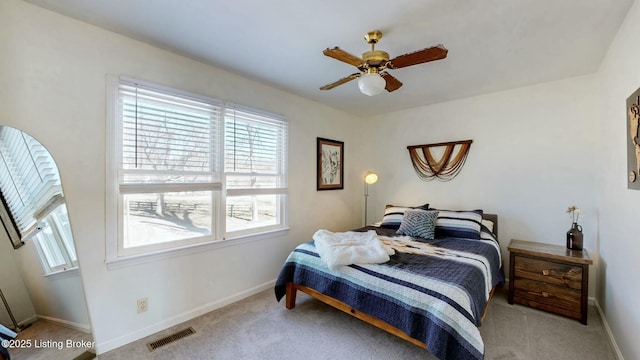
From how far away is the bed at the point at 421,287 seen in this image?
62.2 inches

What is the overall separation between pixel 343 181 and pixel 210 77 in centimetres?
249

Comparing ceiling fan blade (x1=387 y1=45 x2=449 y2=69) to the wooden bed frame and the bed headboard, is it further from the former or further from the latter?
the bed headboard

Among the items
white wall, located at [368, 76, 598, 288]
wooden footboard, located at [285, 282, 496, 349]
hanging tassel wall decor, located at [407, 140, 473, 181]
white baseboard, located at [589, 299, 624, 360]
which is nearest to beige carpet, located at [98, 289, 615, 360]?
white baseboard, located at [589, 299, 624, 360]

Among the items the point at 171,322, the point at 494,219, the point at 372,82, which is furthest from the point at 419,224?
the point at 171,322

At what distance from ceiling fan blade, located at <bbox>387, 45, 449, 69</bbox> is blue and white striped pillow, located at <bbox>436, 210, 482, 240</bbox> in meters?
2.01

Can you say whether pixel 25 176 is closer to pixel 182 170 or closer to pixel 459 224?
pixel 182 170

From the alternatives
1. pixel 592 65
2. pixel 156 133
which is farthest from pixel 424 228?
pixel 156 133

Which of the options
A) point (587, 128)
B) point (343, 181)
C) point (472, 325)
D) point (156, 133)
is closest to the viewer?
point (472, 325)

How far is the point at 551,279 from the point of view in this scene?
250 centimetres

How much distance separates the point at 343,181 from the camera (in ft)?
14.1

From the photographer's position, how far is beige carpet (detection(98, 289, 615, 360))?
195cm

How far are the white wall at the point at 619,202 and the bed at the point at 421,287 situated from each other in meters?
0.79

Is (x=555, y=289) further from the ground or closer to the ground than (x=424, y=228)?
closer to the ground

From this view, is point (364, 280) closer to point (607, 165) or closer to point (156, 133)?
point (156, 133)
